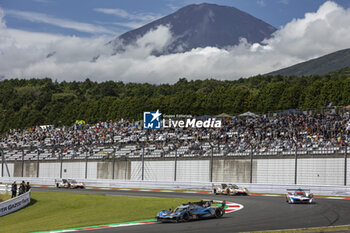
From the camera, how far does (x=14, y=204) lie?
3025 cm

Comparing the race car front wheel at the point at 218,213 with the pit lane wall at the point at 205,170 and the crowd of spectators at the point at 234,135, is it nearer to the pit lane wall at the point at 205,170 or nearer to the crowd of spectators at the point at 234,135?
the pit lane wall at the point at 205,170

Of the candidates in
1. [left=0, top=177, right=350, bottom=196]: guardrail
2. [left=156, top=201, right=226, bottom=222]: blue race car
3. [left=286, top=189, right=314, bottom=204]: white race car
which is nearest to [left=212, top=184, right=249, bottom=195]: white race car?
[left=0, top=177, right=350, bottom=196]: guardrail

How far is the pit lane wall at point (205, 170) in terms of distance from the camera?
117 feet

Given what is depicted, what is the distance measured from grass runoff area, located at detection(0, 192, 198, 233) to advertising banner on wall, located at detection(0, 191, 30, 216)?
0.35 meters

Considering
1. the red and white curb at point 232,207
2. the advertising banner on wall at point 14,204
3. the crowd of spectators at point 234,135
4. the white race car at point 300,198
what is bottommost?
the advertising banner on wall at point 14,204

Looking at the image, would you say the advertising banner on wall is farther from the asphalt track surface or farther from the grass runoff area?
the asphalt track surface

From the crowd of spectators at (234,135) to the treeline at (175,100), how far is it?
103 feet

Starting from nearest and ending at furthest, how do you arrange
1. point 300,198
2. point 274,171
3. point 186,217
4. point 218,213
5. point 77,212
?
point 186,217
point 218,213
point 300,198
point 77,212
point 274,171

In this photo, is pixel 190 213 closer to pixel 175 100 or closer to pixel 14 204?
pixel 14 204

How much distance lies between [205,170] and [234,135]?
693cm

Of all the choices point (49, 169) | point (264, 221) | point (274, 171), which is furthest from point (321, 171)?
point (49, 169)

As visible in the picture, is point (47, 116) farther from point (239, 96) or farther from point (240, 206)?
point (240, 206)

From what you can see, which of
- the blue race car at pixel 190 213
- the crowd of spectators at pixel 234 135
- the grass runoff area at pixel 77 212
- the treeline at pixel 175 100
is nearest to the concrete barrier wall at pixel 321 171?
the crowd of spectators at pixel 234 135

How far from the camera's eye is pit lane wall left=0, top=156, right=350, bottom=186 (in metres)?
35.7
